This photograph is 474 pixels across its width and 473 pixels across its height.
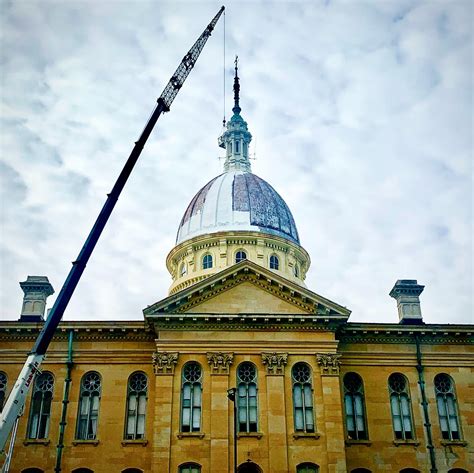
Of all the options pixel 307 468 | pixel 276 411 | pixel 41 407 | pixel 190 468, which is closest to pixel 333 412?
pixel 276 411

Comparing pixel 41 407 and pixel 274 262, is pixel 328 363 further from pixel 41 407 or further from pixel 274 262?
pixel 274 262

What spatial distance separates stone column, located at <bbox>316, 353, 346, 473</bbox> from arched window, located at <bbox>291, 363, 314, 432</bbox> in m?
0.83

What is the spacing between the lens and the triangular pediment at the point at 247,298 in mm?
37062

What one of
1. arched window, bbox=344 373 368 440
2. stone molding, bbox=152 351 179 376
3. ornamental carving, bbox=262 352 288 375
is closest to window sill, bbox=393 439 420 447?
arched window, bbox=344 373 368 440

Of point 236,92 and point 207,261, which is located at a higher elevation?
point 236,92

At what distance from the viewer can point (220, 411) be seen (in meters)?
35.5

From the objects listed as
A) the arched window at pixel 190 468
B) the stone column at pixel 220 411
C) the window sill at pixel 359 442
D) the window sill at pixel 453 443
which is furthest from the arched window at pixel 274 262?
the arched window at pixel 190 468

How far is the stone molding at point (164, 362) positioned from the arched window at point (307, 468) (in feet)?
27.1

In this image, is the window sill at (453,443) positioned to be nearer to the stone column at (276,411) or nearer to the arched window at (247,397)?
the stone column at (276,411)

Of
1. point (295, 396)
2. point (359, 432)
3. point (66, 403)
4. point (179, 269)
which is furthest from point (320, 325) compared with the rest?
point (179, 269)

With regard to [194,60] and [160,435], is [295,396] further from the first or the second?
[194,60]

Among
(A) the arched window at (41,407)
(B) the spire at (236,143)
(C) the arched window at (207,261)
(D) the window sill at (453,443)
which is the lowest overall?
(D) the window sill at (453,443)

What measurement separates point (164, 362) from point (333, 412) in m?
9.42

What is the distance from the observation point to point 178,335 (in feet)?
121
